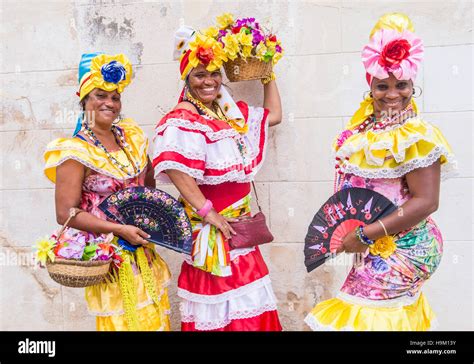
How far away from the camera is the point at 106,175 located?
3430 millimetres

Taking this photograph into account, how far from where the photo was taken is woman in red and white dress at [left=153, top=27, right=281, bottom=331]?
11.4ft

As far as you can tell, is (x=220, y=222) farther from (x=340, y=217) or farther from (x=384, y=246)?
(x=384, y=246)

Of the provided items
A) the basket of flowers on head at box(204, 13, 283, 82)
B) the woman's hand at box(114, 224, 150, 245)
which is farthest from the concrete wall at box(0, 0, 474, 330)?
the woman's hand at box(114, 224, 150, 245)

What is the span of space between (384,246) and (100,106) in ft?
5.98

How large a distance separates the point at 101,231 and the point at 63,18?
199 cm

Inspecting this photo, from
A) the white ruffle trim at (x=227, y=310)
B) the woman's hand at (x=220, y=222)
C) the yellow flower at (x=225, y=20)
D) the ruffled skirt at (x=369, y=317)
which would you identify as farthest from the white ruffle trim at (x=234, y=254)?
the yellow flower at (x=225, y=20)

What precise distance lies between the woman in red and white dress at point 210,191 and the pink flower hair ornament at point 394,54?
0.98 meters

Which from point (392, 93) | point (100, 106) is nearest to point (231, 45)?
point (100, 106)

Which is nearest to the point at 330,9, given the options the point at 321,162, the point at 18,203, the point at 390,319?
the point at 321,162

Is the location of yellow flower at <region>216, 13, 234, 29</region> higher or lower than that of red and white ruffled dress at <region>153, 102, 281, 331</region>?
higher

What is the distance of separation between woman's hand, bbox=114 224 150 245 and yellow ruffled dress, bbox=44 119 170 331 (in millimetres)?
103

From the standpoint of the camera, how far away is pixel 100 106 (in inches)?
138

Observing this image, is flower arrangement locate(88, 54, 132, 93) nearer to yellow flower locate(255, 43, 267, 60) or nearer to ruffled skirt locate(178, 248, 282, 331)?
yellow flower locate(255, 43, 267, 60)
